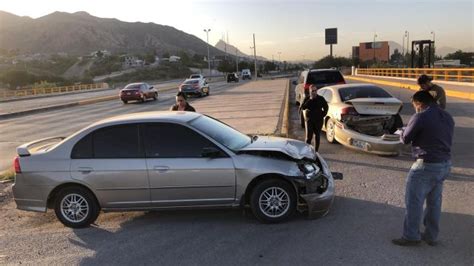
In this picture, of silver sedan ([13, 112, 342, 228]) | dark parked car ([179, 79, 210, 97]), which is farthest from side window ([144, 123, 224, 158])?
dark parked car ([179, 79, 210, 97])

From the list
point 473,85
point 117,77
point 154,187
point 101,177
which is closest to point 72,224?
point 101,177

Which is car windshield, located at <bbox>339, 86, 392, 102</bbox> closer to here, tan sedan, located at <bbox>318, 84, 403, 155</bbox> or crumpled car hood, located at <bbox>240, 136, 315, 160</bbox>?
tan sedan, located at <bbox>318, 84, 403, 155</bbox>

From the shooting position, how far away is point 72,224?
21.1 ft

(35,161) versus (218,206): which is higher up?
(35,161)

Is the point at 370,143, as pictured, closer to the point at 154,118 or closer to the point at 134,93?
the point at 154,118

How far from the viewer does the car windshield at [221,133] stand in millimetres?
6414

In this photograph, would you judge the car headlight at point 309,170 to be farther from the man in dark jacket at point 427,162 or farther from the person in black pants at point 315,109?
the person in black pants at point 315,109

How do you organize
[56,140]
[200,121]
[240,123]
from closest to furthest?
[200,121] < [56,140] < [240,123]

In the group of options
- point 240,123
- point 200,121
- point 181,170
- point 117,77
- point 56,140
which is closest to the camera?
point 181,170

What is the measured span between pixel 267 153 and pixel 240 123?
11.4m

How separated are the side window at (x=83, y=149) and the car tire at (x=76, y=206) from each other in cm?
43

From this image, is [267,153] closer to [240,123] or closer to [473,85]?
[240,123]

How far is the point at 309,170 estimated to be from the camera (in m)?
6.26

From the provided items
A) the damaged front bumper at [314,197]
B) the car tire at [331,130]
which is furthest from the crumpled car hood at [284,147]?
the car tire at [331,130]
